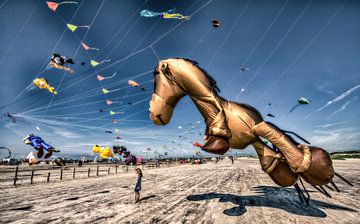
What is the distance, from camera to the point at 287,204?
24.0ft

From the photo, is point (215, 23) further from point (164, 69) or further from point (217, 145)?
point (217, 145)

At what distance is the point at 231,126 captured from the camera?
398 cm

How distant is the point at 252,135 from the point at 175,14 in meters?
3.98

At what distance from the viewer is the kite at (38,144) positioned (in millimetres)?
11695

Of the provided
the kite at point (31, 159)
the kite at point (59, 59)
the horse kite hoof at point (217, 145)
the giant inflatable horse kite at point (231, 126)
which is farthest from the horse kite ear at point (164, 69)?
the kite at point (31, 159)

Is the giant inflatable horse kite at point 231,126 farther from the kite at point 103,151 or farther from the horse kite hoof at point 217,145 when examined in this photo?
the kite at point 103,151

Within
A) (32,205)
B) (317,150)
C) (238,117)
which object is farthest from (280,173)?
(32,205)

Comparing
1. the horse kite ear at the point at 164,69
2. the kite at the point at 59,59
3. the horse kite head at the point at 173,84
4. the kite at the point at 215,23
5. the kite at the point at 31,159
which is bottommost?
the kite at the point at 31,159

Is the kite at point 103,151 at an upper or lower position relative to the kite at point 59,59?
lower

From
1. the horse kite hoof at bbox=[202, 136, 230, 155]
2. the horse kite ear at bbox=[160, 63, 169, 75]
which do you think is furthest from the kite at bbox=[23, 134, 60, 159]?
the horse kite hoof at bbox=[202, 136, 230, 155]

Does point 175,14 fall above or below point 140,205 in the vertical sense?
above

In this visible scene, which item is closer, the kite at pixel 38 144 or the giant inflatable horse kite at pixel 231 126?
the giant inflatable horse kite at pixel 231 126

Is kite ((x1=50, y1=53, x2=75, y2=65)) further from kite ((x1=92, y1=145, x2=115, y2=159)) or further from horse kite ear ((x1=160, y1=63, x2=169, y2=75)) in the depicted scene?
kite ((x1=92, y1=145, x2=115, y2=159))

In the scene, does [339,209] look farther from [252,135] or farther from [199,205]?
[252,135]
